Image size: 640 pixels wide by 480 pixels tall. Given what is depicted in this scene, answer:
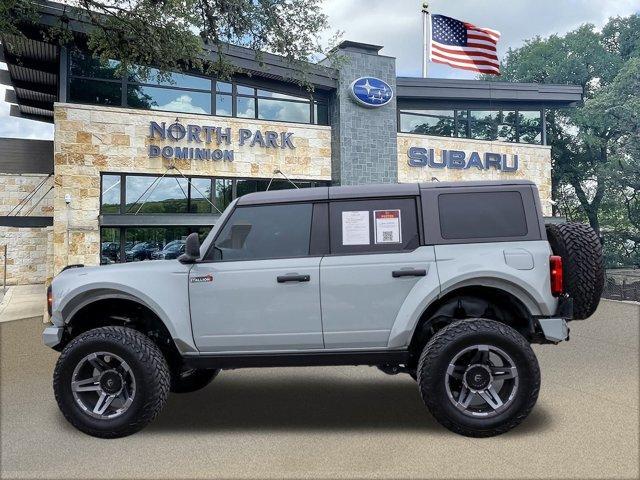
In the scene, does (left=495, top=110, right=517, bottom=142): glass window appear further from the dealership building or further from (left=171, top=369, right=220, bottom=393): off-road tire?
(left=171, top=369, right=220, bottom=393): off-road tire

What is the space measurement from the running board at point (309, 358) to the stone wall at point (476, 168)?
1511 centimetres

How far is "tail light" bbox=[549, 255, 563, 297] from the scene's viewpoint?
4.49 m

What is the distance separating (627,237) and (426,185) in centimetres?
3104

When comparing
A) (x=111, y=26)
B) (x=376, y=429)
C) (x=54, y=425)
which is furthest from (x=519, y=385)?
(x=111, y=26)

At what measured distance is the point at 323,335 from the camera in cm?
462

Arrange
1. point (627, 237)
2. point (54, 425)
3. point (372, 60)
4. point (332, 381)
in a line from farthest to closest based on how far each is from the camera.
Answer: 1. point (627, 237)
2. point (372, 60)
3. point (332, 381)
4. point (54, 425)

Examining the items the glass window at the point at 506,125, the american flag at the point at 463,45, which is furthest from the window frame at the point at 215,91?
the glass window at the point at 506,125

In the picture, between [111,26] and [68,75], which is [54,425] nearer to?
[111,26]

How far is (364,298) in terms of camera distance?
181 inches

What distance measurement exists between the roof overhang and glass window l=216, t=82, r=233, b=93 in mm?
6468

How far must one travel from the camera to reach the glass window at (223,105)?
17.1 metres

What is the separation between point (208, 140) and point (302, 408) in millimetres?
12591

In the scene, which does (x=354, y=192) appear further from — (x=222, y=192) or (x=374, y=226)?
(x=222, y=192)

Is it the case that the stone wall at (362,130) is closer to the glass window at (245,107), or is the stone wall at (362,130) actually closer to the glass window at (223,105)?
the glass window at (245,107)
